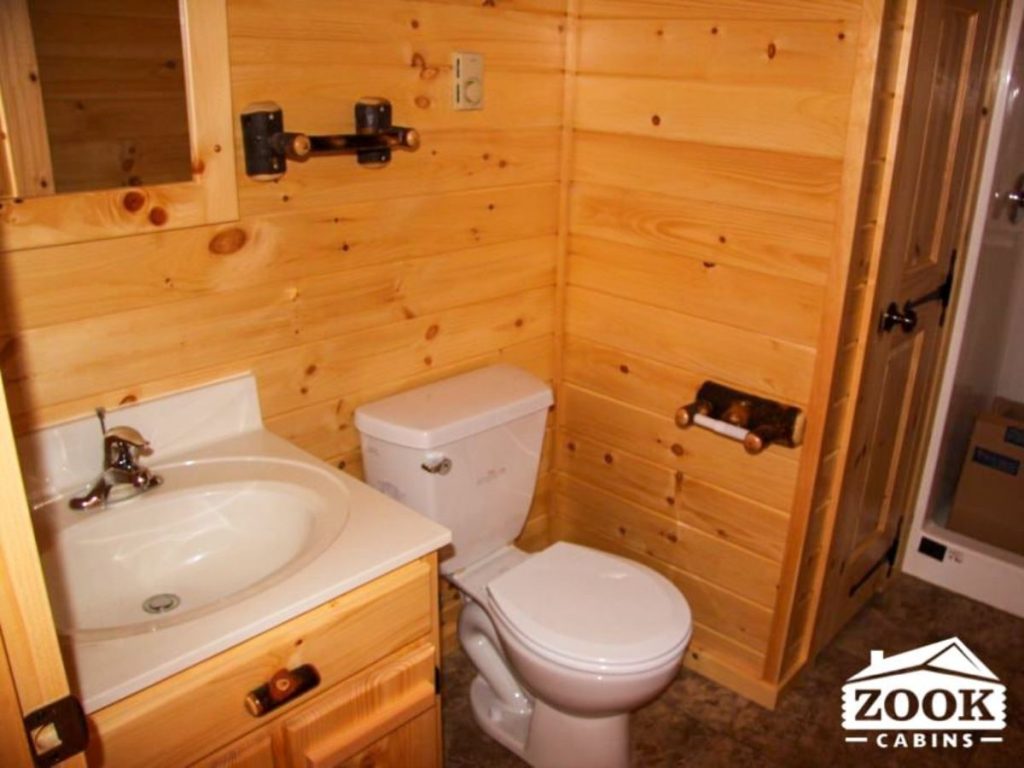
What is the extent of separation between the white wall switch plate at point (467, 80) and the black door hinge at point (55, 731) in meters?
1.43

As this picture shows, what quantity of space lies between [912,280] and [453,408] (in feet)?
3.63

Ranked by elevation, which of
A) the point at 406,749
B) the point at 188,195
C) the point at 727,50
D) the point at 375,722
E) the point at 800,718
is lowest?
the point at 800,718

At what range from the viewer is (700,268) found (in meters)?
1.94

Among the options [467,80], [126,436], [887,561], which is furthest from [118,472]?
[887,561]

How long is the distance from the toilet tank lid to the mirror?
63 cm

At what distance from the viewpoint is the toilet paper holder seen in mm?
1844

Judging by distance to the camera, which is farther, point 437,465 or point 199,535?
point 437,465

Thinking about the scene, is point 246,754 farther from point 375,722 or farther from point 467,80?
point 467,80

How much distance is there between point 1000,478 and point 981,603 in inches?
14.5

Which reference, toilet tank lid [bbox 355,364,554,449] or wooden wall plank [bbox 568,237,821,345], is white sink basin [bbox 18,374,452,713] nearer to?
toilet tank lid [bbox 355,364,554,449]

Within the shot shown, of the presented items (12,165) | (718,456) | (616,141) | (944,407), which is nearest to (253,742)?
(12,165)

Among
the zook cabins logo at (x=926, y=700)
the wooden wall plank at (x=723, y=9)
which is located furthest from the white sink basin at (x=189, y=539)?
the zook cabins logo at (x=926, y=700)

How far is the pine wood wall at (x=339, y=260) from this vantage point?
4.62 feet

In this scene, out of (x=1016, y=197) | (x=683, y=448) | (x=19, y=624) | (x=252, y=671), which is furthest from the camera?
(x=1016, y=197)
